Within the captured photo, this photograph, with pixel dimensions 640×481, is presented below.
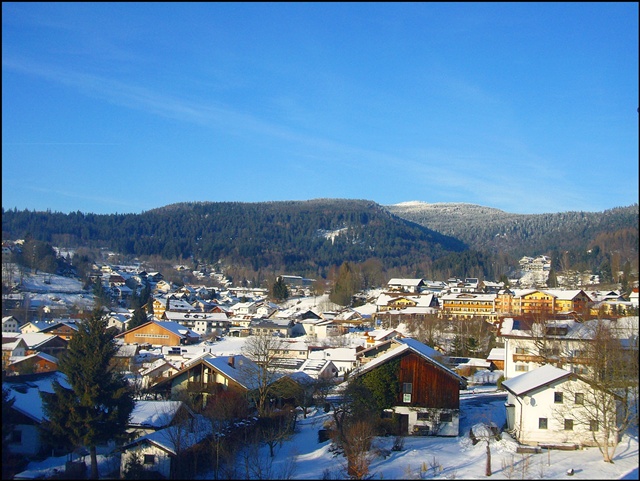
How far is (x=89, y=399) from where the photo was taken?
14188 millimetres

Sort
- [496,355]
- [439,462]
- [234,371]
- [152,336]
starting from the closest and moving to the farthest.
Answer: [439,462], [234,371], [496,355], [152,336]

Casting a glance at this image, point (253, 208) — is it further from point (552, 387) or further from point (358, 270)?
point (552, 387)

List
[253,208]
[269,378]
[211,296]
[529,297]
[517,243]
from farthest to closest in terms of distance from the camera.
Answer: [253,208] → [517,243] → [211,296] → [529,297] → [269,378]

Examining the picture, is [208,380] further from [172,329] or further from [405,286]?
[405,286]

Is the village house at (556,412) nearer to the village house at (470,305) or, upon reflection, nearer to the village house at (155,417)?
the village house at (155,417)

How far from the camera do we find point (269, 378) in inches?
820

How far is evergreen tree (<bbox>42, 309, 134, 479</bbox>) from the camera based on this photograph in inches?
555

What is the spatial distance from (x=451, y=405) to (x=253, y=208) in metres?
166

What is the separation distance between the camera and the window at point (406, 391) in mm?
17781

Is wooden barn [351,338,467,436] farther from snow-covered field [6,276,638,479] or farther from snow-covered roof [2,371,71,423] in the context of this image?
A: snow-covered roof [2,371,71,423]

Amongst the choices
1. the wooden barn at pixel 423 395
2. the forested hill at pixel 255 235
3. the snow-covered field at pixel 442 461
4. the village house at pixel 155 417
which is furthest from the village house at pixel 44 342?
the forested hill at pixel 255 235

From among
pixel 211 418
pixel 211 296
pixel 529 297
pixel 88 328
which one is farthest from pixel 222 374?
pixel 211 296

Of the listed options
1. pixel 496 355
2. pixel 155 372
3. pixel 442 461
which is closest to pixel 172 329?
pixel 155 372

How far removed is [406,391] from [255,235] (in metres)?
135
